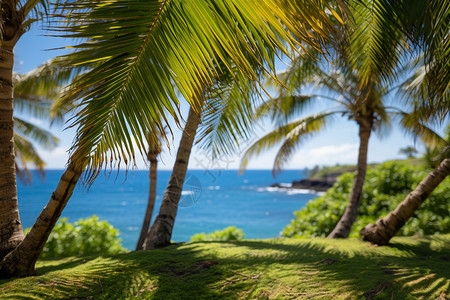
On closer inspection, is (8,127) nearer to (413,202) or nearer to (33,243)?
(33,243)

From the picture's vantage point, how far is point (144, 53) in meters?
1.83

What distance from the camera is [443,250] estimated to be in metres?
4.51

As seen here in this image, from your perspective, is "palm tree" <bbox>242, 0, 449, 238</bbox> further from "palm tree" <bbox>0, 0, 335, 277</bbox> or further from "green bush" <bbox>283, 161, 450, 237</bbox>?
"green bush" <bbox>283, 161, 450, 237</bbox>

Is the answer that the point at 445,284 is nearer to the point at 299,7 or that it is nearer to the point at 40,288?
the point at 299,7

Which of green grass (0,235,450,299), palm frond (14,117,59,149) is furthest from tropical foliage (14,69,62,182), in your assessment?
green grass (0,235,450,299)

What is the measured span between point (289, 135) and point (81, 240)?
Answer: 6019 millimetres

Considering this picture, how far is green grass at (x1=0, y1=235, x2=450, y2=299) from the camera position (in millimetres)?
2701

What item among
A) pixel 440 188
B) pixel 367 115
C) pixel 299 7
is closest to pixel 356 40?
pixel 299 7

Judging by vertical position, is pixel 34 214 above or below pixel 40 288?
above

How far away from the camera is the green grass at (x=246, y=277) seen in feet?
8.86

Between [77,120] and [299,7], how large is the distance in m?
1.54

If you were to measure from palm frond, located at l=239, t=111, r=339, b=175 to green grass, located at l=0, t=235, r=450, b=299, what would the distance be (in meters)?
4.40

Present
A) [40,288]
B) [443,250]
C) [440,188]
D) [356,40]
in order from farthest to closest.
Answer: [440,188] < [443,250] < [356,40] < [40,288]

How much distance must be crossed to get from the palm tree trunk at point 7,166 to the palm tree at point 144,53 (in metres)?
1.75
